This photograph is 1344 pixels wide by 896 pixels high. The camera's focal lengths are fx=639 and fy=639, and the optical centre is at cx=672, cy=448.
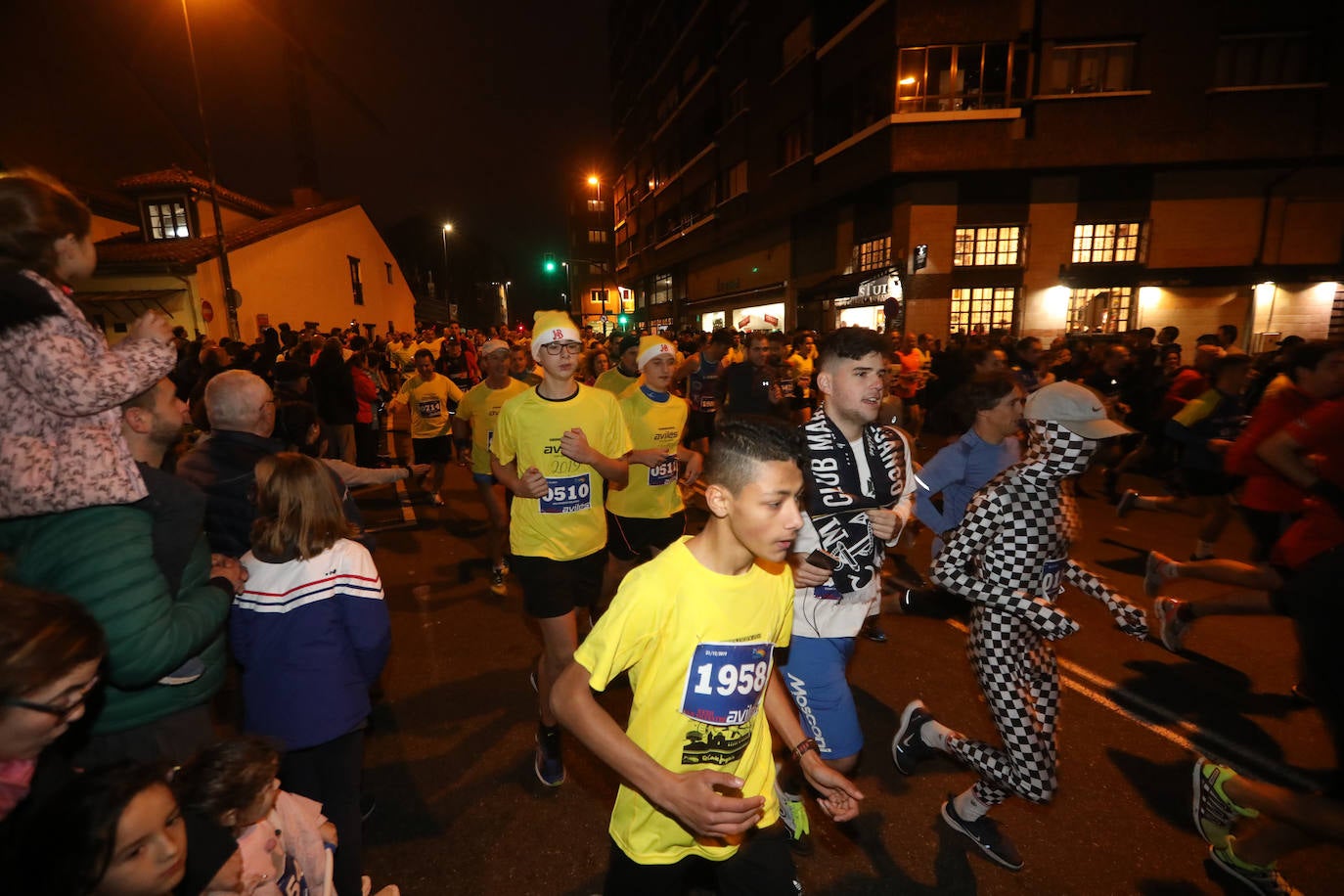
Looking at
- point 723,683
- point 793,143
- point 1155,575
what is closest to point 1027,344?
point 1155,575

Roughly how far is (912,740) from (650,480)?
2.55 m

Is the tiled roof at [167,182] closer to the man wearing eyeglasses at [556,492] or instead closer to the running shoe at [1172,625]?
the man wearing eyeglasses at [556,492]

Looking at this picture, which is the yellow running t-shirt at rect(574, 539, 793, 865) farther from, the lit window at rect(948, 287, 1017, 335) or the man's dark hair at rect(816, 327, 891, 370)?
the lit window at rect(948, 287, 1017, 335)

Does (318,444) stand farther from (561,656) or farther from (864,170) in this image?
(864,170)

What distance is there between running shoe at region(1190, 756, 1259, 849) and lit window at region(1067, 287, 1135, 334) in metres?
20.6

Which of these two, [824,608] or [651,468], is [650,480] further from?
[824,608]

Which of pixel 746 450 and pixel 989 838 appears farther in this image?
pixel 989 838

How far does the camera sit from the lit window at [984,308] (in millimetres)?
20328

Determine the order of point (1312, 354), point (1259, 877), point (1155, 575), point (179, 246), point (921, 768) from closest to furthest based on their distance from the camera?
point (1259, 877) < point (921, 768) < point (1312, 354) < point (1155, 575) < point (179, 246)

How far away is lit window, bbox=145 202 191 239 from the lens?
2400 cm

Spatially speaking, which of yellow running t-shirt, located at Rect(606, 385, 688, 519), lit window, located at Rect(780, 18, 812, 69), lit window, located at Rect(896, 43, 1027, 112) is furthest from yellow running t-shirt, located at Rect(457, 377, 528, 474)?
lit window, located at Rect(780, 18, 812, 69)

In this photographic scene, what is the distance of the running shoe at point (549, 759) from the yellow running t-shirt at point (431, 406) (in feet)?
19.2

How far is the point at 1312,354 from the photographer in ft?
15.0

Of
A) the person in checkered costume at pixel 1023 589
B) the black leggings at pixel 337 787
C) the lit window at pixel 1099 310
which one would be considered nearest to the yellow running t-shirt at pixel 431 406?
the black leggings at pixel 337 787
